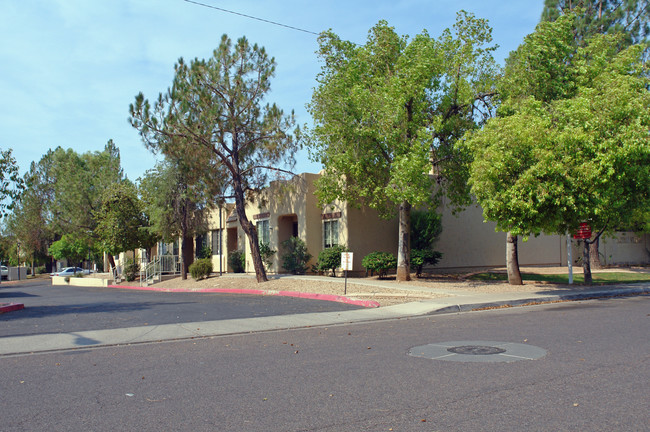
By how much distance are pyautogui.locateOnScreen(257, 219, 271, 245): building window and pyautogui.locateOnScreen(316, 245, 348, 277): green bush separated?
5.07 m

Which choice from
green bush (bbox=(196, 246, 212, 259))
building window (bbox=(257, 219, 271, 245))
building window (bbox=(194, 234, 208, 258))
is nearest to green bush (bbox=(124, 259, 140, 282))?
building window (bbox=(194, 234, 208, 258))

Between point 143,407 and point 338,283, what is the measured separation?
53.1 feet

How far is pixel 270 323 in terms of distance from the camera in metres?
12.8

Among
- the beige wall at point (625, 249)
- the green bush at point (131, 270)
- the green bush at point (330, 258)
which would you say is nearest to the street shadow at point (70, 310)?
the green bush at point (330, 258)

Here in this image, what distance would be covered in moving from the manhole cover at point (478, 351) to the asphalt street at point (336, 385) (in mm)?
210

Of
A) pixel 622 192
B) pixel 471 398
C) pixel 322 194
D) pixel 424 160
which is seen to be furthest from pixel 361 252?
pixel 471 398

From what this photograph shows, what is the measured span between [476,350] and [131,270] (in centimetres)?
3325

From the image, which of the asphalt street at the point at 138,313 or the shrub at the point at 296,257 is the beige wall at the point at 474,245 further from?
the asphalt street at the point at 138,313

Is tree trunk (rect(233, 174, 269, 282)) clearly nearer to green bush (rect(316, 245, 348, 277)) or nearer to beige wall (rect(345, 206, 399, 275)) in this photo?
green bush (rect(316, 245, 348, 277))

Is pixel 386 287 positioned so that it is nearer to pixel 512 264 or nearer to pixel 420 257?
pixel 420 257

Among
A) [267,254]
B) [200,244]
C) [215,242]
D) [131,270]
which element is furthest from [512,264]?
[131,270]

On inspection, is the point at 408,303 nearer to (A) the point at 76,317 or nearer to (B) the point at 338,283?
(B) the point at 338,283

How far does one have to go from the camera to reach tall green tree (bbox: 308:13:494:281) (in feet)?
67.4

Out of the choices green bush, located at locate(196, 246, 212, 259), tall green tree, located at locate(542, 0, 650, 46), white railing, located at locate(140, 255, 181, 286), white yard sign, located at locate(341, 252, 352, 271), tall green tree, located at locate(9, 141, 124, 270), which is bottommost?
white railing, located at locate(140, 255, 181, 286)
